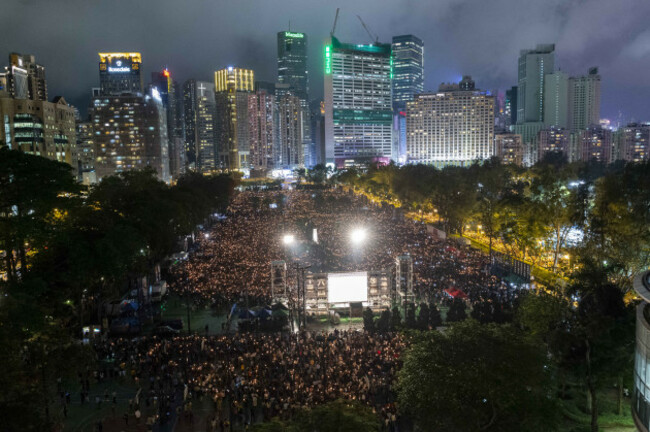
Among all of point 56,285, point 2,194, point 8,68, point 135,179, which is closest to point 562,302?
point 56,285

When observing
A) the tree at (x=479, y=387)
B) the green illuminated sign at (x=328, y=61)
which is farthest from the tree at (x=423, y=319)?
the green illuminated sign at (x=328, y=61)

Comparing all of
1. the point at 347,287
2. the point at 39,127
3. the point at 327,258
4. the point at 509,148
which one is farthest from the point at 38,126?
the point at 509,148

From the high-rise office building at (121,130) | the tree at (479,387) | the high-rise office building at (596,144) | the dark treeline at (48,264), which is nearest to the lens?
the tree at (479,387)

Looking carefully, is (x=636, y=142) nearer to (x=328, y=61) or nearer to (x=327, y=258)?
(x=328, y=61)

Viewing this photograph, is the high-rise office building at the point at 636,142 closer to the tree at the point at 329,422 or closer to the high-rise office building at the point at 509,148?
the high-rise office building at the point at 509,148

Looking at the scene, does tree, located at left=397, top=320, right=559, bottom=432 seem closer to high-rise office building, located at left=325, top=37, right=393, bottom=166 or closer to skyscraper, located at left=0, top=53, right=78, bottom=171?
skyscraper, located at left=0, top=53, right=78, bottom=171

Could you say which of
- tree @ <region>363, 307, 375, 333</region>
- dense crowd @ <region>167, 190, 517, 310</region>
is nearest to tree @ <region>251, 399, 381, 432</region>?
tree @ <region>363, 307, 375, 333</region>
